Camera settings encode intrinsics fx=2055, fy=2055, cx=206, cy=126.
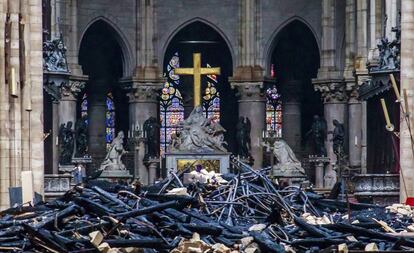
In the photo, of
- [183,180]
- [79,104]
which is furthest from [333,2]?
[183,180]

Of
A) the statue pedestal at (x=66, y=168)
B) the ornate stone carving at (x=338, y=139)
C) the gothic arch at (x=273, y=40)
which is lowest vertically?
the statue pedestal at (x=66, y=168)

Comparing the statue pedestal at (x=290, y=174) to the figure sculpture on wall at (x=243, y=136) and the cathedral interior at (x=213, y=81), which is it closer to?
the cathedral interior at (x=213, y=81)

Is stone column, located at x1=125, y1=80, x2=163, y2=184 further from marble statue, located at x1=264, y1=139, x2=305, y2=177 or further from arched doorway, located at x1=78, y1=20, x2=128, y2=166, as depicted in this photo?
marble statue, located at x1=264, y1=139, x2=305, y2=177

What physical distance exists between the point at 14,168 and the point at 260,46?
115 feet

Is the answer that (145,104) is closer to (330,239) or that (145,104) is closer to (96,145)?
(96,145)

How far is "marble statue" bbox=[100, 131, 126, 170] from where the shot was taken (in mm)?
85062

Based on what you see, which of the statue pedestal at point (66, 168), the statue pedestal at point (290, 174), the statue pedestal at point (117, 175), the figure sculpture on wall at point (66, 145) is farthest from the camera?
the statue pedestal at point (117, 175)

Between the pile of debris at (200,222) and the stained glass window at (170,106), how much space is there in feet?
162

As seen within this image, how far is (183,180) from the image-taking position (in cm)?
4412

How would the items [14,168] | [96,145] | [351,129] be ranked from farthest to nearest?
1. [96,145]
2. [351,129]
3. [14,168]

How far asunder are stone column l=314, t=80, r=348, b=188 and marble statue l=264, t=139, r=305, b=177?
1238 mm

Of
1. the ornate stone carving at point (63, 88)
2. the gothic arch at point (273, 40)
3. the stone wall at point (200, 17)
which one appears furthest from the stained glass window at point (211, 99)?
the ornate stone carving at point (63, 88)

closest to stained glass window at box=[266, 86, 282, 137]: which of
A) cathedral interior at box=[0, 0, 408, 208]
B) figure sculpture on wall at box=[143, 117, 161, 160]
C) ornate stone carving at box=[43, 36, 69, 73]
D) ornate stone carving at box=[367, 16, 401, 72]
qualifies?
cathedral interior at box=[0, 0, 408, 208]

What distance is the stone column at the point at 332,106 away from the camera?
84750 mm
